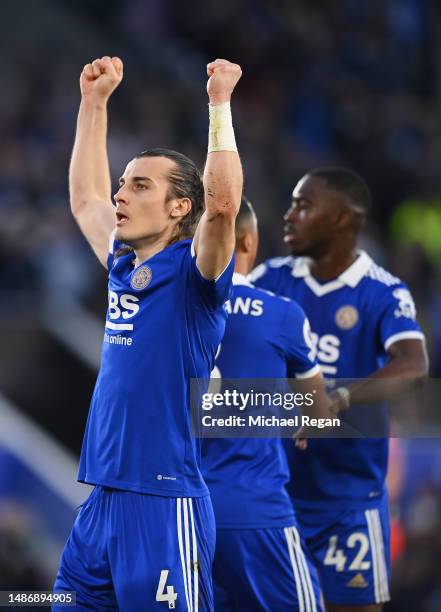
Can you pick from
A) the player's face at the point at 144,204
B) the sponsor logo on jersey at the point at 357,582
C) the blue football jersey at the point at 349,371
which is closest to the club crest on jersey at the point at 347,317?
the blue football jersey at the point at 349,371

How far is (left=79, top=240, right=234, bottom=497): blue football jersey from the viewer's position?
14.6ft

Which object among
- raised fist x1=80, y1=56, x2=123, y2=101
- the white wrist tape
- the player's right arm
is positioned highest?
raised fist x1=80, y1=56, x2=123, y2=101

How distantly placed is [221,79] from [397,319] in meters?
2.07

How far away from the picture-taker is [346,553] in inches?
240

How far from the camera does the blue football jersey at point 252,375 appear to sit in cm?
522

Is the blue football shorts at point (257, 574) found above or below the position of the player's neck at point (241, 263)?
below

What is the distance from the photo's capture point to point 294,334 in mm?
5285

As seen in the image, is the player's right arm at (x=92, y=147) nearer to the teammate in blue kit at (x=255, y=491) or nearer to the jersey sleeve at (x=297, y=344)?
the teammate in blue kit at (x=255, y=491)

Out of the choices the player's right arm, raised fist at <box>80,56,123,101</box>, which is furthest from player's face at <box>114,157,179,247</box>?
raised fist at <box>80,56,123,101</box>

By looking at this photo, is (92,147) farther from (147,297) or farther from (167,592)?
(167,592)

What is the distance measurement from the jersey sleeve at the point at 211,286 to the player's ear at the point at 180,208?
0.27m

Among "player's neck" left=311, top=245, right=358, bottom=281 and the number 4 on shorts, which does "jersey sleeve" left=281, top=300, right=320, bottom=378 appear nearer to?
"player's neck" left=311, top=245, right=358, bottom=281

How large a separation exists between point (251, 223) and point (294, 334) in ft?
1.85

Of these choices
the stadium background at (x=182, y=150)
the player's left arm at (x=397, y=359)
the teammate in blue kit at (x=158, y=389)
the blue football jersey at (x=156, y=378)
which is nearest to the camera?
the teammate in blue kit at (x=158, y=389)
